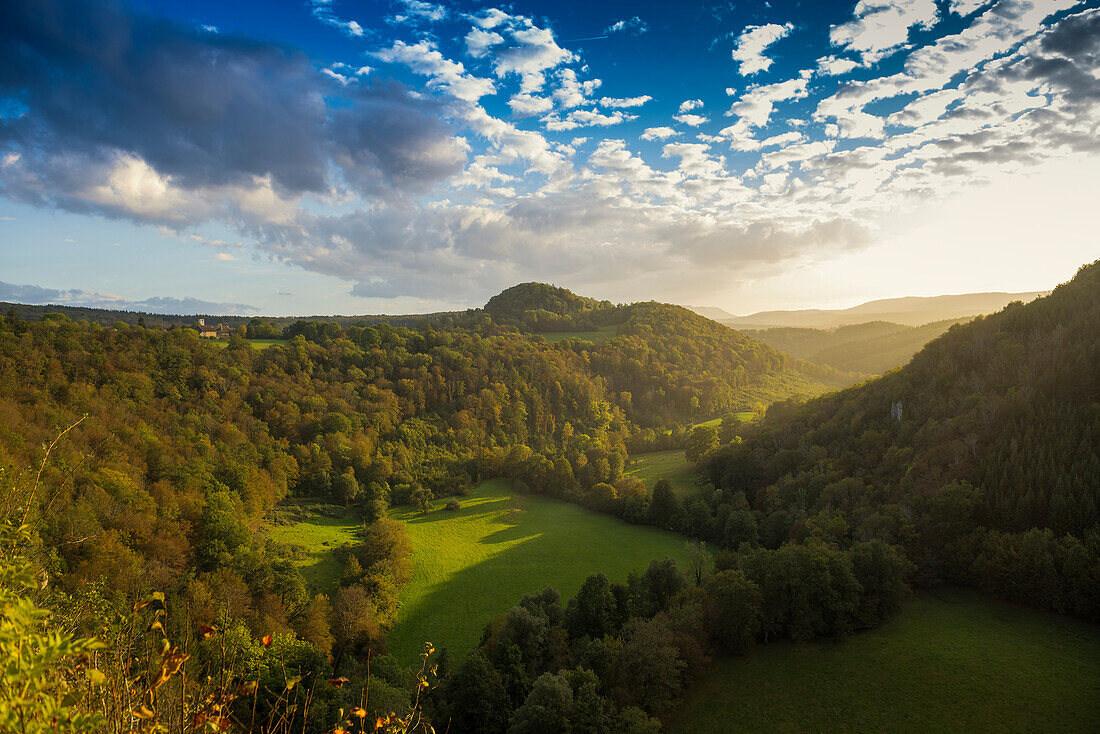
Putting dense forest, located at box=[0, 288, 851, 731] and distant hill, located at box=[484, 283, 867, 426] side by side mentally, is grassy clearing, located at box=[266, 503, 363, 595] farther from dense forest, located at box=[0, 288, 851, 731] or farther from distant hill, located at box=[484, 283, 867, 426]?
distant hill, located at box=[484, 283, 867, 426]

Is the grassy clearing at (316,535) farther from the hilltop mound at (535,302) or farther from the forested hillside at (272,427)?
the hilltop mound at (535,302)

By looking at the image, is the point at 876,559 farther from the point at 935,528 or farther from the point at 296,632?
the point at 296,632

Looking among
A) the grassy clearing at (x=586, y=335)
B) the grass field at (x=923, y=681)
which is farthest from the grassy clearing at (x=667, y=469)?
the grassy clearing at (x=586, y=335)

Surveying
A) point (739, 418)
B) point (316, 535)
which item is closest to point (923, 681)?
point (316, 535)

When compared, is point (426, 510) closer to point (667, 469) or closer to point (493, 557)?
point (493, 557)

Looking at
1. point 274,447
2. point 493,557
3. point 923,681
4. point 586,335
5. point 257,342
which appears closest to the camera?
point 923,681

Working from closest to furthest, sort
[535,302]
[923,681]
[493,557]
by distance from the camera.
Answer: [923,681] → [493,557] → [535,302]

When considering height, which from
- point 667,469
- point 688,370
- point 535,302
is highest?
point 535,302

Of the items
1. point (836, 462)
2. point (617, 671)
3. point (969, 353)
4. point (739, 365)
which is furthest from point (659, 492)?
point (739, 365)
